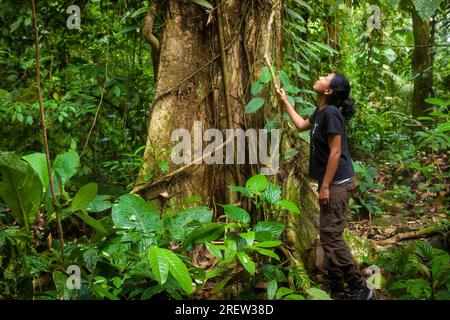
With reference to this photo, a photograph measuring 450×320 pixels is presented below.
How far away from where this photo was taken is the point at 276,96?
11.2ft

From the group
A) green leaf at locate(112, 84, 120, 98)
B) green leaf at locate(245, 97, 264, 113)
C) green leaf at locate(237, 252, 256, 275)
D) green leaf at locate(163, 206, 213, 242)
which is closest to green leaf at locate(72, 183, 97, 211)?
green leaf at locate(163, 206, 213, 242)

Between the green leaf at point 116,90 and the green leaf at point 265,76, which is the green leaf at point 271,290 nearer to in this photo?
the green leaf at point 265,76

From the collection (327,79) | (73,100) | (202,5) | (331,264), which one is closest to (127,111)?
(73,100)

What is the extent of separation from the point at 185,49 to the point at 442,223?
2.38m

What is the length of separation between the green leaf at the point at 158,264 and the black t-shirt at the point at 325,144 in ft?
4.12

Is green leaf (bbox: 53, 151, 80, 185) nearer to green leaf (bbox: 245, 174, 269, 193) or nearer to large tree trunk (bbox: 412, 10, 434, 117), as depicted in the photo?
green leaf (bbox: 245, 174, 269, 193)

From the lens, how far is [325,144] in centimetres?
299

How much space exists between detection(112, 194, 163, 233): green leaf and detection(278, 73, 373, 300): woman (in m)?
1.07

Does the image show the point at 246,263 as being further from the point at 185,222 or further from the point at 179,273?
the point at 185,222

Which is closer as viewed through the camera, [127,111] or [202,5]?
[202,5]

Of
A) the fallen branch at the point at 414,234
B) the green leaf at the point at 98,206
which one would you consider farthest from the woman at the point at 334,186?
the green leaf at the point at 98,206

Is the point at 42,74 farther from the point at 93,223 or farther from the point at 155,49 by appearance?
the point at 93,223

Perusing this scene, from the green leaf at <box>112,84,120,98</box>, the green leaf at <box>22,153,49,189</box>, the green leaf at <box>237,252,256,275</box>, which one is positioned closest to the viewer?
the green leaf at <box>237,252,256,275</box>

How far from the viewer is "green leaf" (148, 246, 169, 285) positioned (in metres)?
2.16
